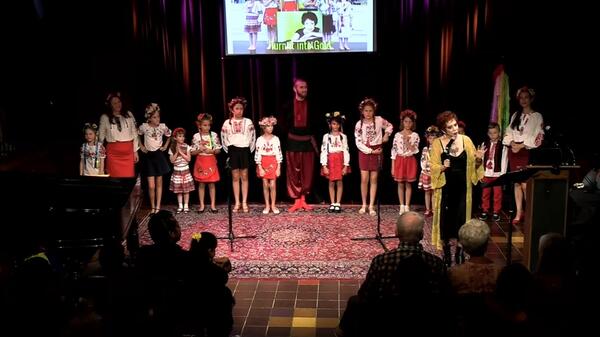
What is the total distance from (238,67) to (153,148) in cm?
179

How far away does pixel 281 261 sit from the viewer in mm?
6797

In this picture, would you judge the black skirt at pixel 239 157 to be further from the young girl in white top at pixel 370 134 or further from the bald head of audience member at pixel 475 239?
the bald head of audience member at pixel 475 239

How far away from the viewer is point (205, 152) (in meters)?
8.93

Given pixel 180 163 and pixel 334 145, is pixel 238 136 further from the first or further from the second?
pixel 334 145

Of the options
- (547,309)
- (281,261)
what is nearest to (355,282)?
(281,261)

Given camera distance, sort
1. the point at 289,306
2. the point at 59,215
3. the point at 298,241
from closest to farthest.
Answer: the point at 59,215 < the point at 289,306 < the point at 298,241

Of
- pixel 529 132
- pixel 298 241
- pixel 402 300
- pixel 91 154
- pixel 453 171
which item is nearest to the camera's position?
pixel 402 300

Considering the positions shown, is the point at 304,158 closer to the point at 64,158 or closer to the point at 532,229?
the point at 64,158

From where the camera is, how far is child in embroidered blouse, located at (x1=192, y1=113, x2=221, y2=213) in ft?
29.2

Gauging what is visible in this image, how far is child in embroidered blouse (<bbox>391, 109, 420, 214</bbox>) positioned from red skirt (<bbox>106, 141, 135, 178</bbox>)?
3.64 metres

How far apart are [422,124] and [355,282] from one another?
3.78 metres

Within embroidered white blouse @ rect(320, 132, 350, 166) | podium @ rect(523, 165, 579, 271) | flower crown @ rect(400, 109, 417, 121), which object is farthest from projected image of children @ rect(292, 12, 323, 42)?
podium @ rect(523, 165, 579, 271)

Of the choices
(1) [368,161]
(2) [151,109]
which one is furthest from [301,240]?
(2) [151,109]

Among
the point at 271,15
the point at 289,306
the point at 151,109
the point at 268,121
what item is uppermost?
the point at 271,15
